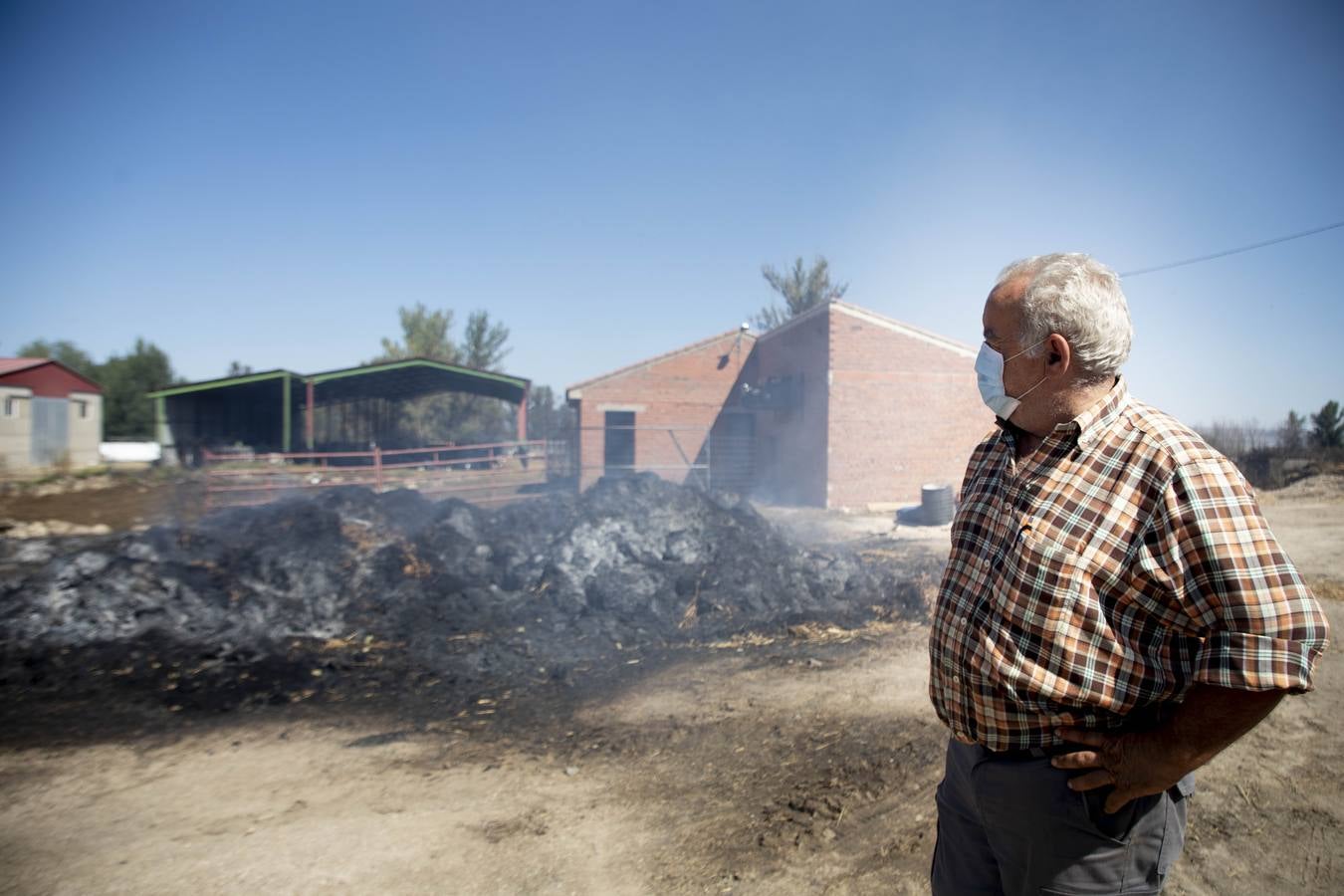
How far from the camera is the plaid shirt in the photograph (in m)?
1.28

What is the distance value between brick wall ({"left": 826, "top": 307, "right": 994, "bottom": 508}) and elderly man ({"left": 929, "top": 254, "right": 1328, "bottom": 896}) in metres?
17.4

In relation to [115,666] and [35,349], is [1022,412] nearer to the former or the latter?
[115,666]

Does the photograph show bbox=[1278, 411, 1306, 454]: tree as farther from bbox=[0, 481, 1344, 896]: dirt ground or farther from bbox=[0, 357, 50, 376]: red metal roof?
bbox=[0, 357, 50, 376]: red metal roof

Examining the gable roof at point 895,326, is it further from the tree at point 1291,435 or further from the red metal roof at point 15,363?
the red metal roof at point 15,363

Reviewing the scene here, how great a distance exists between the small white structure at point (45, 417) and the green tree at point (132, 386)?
19.1ft

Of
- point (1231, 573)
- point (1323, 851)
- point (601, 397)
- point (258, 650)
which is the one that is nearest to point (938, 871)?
point (1231, 573)

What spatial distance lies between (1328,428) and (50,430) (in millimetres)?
46790

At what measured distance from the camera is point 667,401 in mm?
23422

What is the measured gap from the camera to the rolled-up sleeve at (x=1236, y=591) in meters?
1.26

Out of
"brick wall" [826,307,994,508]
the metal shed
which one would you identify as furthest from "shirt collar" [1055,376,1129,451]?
the metal shed

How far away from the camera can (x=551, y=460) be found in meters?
26.7

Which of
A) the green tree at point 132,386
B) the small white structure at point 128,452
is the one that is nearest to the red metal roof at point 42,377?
the small white structure at point 128,452

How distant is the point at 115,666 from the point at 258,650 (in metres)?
1.13

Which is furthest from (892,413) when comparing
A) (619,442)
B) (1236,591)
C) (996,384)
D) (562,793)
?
(1236,591)
